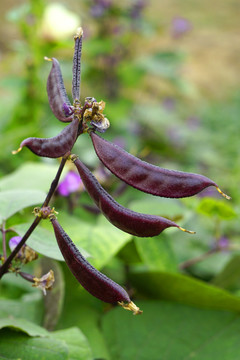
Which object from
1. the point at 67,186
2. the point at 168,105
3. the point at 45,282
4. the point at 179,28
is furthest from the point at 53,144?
the point at 168,105

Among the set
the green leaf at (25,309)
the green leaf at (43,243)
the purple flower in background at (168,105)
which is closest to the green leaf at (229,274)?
the green leaf at (25,309)

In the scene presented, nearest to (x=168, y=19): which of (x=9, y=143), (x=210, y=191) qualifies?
(x=210, y=191)

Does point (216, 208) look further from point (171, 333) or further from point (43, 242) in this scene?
point (43, 242)

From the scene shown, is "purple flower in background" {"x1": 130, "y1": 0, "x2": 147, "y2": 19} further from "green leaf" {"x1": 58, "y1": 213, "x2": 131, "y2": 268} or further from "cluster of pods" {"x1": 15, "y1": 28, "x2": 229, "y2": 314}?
"cluster of pods" {"x1": 15, "y1": 28, "x2": 229, "y2": 314}

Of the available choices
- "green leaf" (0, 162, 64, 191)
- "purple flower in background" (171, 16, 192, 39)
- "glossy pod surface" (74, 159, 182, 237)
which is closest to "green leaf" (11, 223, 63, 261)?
"glossy pod surface" (74, 159, 182, 237)

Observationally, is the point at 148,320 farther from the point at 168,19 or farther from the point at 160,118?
the point at 168,19
